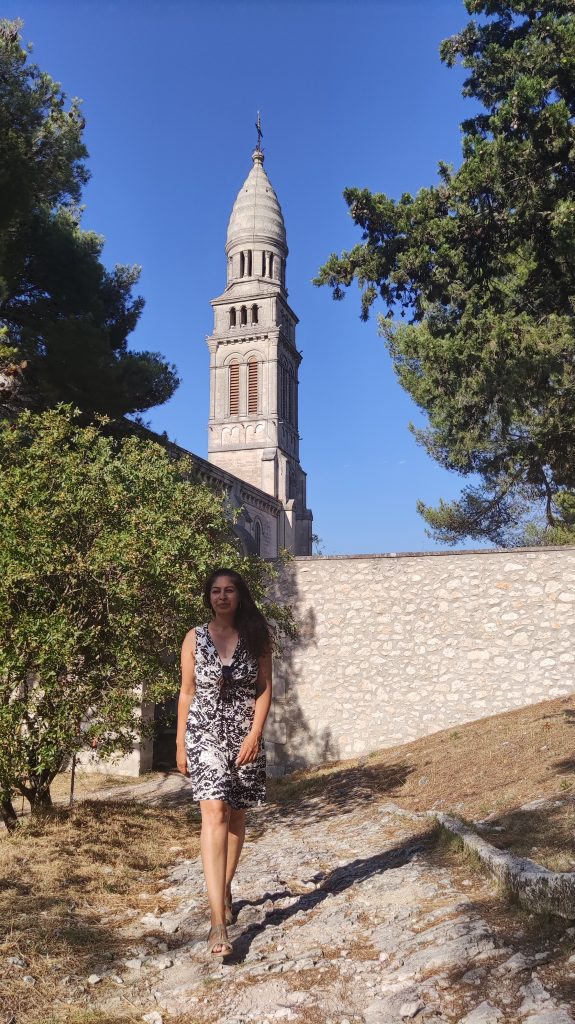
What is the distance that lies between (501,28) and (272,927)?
901cm

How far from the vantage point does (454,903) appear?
402 centimetres

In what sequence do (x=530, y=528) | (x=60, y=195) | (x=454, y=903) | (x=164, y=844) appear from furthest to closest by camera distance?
(x=530, y=528), (x=60, y=195), (x=164, y=844), (x=454, y=903)

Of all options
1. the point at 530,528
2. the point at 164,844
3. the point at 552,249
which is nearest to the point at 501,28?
the point at 552,249

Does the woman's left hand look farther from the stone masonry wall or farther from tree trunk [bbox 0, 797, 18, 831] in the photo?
the stone masonry wall

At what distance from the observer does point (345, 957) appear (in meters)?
3.53

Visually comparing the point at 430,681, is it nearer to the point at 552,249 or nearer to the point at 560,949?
the point at 552,249

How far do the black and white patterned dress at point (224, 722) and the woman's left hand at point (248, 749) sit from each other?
0.03m

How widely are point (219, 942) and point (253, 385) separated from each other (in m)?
46.9

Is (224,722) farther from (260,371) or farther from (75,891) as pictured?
(260,371)

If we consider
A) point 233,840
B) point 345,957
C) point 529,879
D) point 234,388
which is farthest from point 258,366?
point 345,957

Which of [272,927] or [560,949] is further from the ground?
[560,949]

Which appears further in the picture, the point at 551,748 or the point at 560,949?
the point at 551,748

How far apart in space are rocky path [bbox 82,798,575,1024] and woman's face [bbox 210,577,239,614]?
1.77m

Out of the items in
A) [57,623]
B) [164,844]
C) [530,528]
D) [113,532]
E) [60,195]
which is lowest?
[164,844]
